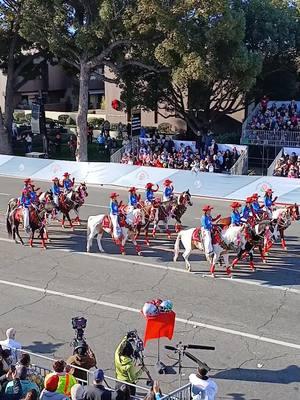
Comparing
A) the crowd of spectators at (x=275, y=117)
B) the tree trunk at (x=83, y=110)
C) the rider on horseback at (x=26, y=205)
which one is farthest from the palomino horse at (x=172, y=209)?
the tree trunk at (x=83, y=110)

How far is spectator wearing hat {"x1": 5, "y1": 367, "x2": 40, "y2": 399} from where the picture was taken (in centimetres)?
793

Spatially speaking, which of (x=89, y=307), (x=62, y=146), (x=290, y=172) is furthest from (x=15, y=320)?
(x=62, y=146)

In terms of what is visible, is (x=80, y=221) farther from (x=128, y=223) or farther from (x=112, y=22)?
(x=112, y=22)

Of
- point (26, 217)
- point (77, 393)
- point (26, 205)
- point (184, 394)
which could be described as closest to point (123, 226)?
point (26, 217)

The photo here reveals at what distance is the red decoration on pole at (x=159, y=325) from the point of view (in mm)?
10445

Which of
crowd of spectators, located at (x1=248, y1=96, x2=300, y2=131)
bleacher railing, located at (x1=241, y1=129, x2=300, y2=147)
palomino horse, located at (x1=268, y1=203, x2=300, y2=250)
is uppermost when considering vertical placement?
crowd of spectators, located at (x1=248, y1=96, x2=300, y2=131)

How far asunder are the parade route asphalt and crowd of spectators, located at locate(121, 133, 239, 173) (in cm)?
1103

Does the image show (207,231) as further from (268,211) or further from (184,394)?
(184,394)

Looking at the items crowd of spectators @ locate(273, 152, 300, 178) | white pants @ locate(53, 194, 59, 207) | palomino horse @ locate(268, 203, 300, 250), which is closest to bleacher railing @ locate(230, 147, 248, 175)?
crowd of spectators @ locate(273, 152, 300, 178)

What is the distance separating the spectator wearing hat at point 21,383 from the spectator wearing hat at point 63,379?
351 millimetres

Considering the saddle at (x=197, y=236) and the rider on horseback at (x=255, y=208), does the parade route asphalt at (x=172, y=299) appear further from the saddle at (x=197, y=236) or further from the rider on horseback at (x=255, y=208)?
the rider on horseback at (x=255, y=208)

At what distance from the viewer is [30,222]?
1880 centimetres

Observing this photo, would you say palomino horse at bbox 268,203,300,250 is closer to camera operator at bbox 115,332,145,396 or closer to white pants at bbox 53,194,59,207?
white pants at bbox 53,194,59,207

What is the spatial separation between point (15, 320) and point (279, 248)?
8887 millimetres
